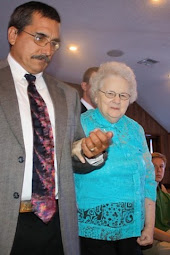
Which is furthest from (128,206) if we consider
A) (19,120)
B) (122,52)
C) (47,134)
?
(122,52)

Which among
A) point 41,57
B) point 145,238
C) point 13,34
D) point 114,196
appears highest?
point 13,34

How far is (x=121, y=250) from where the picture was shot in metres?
1.32

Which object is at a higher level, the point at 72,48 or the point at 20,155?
the point at 72,48

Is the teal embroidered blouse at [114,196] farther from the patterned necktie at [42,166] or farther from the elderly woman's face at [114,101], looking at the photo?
the patterned necktie at [42,166]

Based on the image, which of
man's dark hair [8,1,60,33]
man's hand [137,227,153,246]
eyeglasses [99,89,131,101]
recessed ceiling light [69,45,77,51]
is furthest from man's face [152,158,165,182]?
recessed ceiling light [69,45,77,51]

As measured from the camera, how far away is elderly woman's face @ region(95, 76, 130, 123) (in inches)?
57.9

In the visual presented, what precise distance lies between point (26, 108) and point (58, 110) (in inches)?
5.2

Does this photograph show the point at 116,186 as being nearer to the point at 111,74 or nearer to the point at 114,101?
the point at 114,101

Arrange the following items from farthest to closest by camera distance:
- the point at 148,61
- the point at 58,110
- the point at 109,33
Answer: the point at 148,61
the point at 109,33
the point at 58,110

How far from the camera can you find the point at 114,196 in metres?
1.33

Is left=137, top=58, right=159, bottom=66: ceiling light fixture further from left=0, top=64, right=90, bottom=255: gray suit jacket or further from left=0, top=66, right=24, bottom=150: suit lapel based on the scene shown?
left=0, top=66, right=24, bottom=150: suit lapel

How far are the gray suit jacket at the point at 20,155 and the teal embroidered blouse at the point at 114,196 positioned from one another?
238 millimetres

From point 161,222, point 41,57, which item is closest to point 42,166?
point 41,57

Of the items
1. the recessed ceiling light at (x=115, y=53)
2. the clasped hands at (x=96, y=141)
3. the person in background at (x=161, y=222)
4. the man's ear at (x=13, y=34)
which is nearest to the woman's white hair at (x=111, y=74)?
the man's ear at (x=13, y=34)
